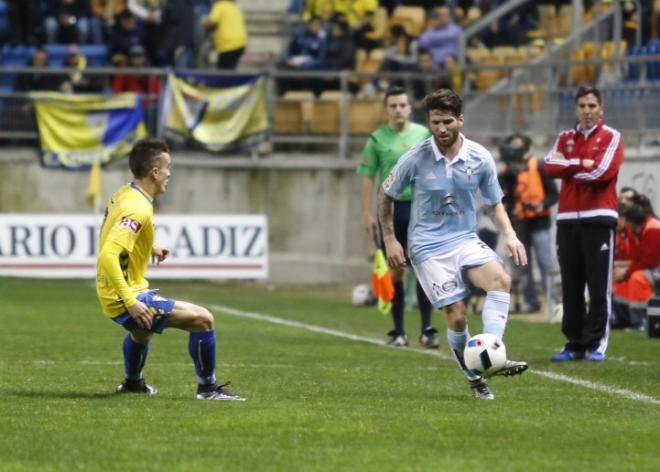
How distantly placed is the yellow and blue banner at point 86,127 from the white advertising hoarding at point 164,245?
8.76 feet

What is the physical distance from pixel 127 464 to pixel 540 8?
20.3 meters

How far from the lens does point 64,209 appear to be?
2700 centimetres

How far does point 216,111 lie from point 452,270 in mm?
16390

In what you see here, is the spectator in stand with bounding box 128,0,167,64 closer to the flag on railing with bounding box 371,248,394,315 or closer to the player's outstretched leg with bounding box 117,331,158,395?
the flag on railing with bounding box 371,248,394,315

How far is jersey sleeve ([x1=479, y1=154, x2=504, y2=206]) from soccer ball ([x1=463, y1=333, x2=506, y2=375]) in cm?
98

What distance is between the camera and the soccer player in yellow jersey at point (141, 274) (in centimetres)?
1013

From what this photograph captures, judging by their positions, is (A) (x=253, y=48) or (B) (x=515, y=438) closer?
(B) (x=515, y=438)

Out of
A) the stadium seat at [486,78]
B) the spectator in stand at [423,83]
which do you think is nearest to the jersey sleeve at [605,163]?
the stadium seat at [486,78]

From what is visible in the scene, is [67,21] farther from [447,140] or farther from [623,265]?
[447,140]

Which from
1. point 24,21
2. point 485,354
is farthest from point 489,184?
point 24,21

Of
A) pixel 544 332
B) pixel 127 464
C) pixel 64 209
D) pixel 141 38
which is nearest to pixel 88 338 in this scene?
pixel 544 332

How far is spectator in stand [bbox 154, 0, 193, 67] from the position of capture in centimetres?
2816

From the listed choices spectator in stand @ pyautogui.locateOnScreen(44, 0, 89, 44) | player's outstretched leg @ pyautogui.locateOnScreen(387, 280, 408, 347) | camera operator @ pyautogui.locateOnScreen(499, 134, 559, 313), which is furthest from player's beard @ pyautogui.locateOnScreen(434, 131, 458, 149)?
spectator in stand @ pyautogui.locateOnScreen(44, 0, 89, 44)

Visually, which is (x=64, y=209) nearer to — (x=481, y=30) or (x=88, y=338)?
(x=481, y=30)
